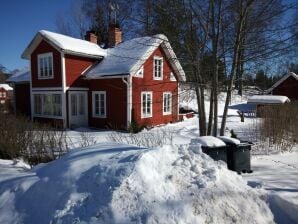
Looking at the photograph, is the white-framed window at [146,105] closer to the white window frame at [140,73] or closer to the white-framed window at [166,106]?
the white window frame at [140,73]

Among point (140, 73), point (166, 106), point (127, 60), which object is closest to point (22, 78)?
point (127, 60)

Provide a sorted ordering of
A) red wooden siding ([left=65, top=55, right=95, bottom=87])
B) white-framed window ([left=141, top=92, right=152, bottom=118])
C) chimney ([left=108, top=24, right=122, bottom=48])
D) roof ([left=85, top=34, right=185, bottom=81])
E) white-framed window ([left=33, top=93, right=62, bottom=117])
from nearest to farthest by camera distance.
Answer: roof ([left=85, top=34, right=185, bottom=81]) → red wooden siding ([left=65, top=55, right=95, bottom=87]) → white-framed window ([left=141, top=92, right=152, bottom=118]) → white-framed window ([left=33, top=93, right=62, bottom=117]) → chimney ([left=108, top=24, right=122, bottom=48])

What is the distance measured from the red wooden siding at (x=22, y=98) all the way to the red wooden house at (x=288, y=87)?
24.7 metres

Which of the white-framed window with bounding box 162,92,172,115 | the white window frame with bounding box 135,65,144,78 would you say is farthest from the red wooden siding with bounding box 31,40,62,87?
the white-framed window with bounding box 162,92,172,115

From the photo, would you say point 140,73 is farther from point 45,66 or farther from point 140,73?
point 45,66

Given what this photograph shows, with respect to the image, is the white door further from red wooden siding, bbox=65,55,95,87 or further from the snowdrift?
the snowdrift

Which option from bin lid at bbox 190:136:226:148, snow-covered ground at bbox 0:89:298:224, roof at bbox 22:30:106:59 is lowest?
snow-covered ground at bbox 0:89:298:224

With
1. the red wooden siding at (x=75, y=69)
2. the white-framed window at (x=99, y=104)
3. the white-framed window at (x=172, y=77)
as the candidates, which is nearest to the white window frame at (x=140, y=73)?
the white-framed window at (x=99, y=104)

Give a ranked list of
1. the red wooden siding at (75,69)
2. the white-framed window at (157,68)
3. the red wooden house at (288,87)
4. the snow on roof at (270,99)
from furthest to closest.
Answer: the red wooden house at (288,87) → the snow on roof at (270,99) → the white-framed window at (157,68) → the red wooden siding at (75,69)

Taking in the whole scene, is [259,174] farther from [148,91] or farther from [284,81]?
[284,81]

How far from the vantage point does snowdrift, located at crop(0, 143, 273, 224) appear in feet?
11.8

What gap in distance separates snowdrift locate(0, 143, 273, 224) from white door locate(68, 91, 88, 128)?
1348cm

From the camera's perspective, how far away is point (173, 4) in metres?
9.20

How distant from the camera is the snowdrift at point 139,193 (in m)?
3.60
